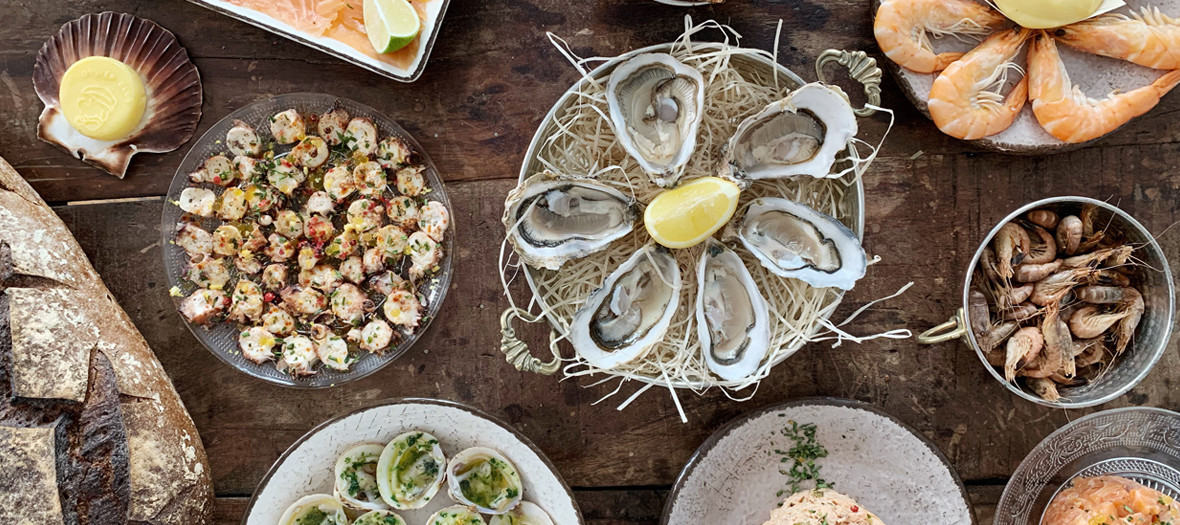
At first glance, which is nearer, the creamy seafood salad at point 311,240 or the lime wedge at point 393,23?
the lime wedge at point 393,23

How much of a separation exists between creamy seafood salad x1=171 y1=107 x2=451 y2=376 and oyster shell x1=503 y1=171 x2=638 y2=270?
0.30 metres

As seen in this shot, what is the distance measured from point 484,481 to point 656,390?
515 millimetres

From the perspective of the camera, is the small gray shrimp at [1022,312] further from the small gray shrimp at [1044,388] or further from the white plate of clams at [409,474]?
the white plate of clams at [409,474]

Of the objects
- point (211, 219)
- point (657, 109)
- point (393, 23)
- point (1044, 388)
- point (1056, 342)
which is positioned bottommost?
point (1044, 388)

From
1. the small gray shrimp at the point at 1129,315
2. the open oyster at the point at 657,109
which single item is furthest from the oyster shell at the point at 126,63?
the small gray shrimp at the point at 1129,315

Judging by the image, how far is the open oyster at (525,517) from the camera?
1.77 meters

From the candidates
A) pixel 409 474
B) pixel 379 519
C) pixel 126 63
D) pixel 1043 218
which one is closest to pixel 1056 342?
pixel 1043 218

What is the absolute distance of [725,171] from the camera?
158 centimetres

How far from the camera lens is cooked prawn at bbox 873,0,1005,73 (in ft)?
5.54

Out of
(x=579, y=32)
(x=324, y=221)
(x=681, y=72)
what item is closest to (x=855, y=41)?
(x=681, y=72)

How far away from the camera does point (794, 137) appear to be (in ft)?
5.29

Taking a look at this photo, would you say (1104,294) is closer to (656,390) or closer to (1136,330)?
(1136,330)

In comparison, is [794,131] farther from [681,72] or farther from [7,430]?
[7,430]

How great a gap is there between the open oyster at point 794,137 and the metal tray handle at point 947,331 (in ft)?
1.61
